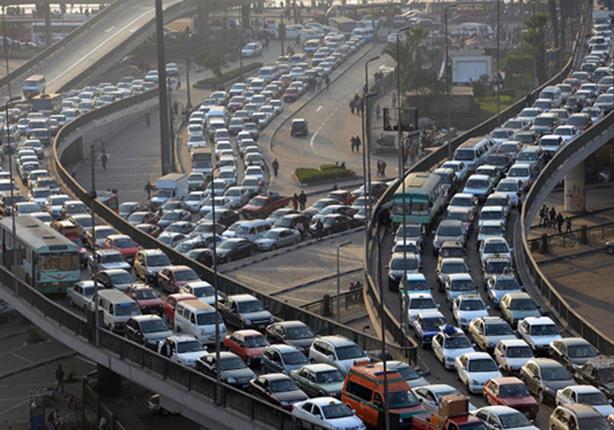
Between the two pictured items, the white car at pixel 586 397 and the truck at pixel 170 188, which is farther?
the truck at pixel 170 188

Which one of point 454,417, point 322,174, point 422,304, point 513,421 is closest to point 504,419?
point 513,421

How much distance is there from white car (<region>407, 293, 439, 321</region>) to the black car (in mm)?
20918

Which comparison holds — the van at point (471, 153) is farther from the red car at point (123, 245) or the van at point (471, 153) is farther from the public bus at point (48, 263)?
the public bus at point (48, 263)

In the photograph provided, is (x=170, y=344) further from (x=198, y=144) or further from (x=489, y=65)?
(x=489, y=65)

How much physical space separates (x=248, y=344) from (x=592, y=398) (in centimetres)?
1075

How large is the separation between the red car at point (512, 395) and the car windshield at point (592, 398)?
3.71 ft

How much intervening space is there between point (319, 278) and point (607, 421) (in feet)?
109

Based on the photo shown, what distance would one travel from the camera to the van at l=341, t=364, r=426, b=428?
43625mm

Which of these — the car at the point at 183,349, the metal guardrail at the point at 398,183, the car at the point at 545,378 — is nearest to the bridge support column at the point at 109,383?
the metal guardrail at the point at 398,183

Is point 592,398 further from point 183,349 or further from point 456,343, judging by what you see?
point 183,349

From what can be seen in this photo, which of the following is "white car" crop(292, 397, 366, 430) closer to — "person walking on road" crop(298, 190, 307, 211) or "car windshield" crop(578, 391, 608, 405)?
"car windshield" crop(578, 391, 608, 405)

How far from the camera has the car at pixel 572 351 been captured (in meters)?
50.0

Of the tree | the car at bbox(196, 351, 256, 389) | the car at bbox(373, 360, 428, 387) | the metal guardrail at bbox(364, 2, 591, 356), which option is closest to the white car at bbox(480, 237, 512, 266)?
the metal guardrail at bbox(364, 2, 591, 356)

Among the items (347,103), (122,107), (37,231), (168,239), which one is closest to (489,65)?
(347,103)
